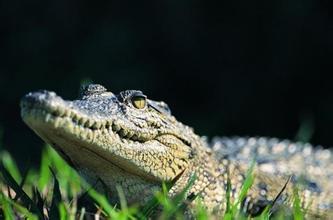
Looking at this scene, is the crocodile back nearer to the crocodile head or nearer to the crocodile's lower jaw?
the crocodile head

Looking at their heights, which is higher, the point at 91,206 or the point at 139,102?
the point at 139,102

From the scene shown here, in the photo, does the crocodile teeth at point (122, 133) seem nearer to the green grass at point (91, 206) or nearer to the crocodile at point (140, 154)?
the crocodile at point (140, 154)

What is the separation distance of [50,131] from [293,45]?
5634mm

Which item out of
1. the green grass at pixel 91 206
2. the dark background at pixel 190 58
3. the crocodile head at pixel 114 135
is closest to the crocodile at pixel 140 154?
the crocodile head at pixel 114 135

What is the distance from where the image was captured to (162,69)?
32.1 ft

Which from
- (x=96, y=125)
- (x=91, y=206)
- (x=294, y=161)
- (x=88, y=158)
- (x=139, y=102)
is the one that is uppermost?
(x=294, y=161)

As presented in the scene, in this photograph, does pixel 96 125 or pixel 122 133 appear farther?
pixel 122 133


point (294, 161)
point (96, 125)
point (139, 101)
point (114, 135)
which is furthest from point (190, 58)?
point (96, 125)

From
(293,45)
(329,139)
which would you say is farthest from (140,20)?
(329,139)

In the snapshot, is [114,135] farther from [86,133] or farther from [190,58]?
[190,58]

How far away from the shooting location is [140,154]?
13.2 ft

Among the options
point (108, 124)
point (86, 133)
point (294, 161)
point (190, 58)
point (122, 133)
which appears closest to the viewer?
point (86, 133)

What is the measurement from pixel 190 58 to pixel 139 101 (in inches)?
213

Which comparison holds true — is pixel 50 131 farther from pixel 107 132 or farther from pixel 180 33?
pixel 180 33
